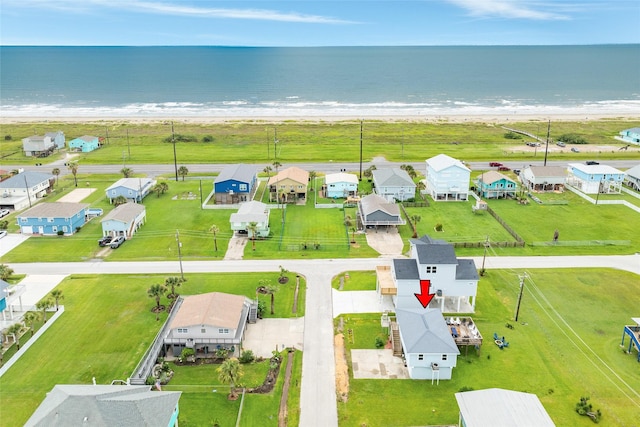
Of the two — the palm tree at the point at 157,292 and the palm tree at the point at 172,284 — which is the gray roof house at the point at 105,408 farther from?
the palm tree at the point at 172,284

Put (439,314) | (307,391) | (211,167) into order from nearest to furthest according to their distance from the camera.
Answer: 1. (307,391)
2. (439,314)
3. (211,167)

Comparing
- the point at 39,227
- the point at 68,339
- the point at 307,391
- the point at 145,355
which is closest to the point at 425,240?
the point at 307,391

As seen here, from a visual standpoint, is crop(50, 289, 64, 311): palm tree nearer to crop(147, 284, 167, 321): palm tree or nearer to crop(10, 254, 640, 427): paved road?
crop(10, 254, 640, 427): paved road

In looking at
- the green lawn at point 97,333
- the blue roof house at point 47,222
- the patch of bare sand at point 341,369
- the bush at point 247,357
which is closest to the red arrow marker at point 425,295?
the patch of bare sand at point 341,369

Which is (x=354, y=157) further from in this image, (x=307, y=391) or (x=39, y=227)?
(x=307, y=391)

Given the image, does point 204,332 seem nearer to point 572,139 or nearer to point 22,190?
point 22,190

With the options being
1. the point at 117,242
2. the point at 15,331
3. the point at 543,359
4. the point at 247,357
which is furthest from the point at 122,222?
the point at 543,359
